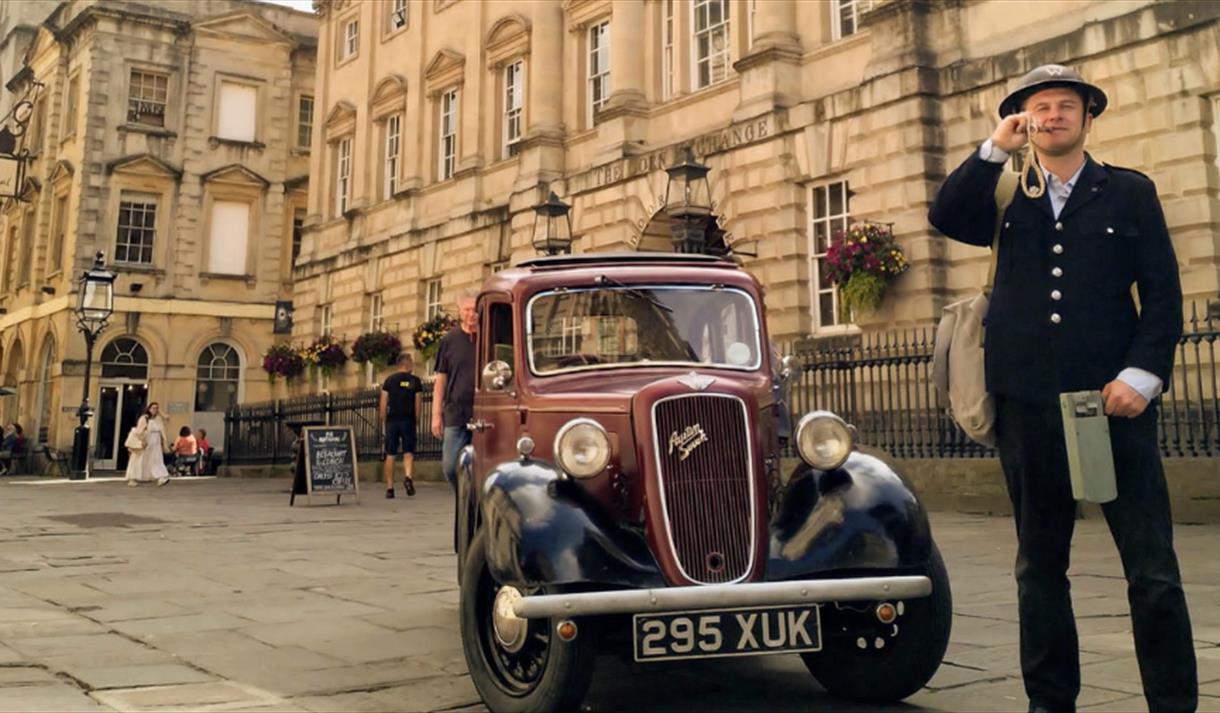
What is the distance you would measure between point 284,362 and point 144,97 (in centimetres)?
1250

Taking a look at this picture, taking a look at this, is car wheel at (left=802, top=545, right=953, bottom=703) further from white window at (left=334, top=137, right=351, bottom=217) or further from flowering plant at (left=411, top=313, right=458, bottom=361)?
white window at (left=334, top=137, right=351, bottom=217)

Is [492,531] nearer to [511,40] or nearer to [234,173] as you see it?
[511,40]

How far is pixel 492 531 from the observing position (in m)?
3.93

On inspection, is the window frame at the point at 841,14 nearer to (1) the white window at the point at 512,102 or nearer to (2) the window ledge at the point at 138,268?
(1) the white window at the point at 512,102

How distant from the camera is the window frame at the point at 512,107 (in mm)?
24094

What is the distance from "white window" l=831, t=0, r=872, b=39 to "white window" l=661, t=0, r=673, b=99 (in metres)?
3.87

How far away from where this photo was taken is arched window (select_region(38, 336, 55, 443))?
34.3 meters

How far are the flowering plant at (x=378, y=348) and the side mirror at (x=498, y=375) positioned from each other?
2114 centimetres

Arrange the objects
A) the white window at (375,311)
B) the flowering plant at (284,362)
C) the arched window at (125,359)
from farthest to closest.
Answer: the arched window at (125,359), the flowering plant at (284,362), the white window at (375,311)

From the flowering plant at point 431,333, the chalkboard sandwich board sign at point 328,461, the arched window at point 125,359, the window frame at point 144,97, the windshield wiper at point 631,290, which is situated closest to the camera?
the windshield wiper at point 631,290

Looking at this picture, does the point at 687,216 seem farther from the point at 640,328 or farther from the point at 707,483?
the point at 707,483

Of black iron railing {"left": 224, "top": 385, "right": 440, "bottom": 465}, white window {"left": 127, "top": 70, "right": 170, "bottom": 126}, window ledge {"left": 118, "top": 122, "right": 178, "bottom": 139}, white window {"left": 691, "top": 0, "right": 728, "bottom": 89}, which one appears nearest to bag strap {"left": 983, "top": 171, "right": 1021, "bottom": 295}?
white window {"left": 691, "top": 0, "right": 728, "bottom": 89}

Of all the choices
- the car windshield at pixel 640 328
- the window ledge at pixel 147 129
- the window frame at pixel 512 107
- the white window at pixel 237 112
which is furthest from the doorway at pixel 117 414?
the car windshield at pixel 640 328

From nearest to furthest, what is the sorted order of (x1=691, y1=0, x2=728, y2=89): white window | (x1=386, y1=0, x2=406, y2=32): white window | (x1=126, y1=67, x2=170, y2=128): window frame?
(x1=691, y1=0, x2=728, y2=89): white window
(x1=386, y1=0, x2=406, y2=32): white window
(x1=126, y1=67, x2=170, y2=128): window frame
